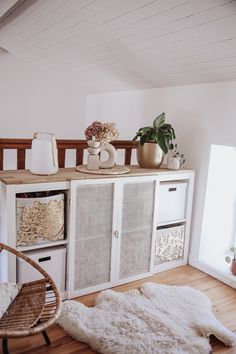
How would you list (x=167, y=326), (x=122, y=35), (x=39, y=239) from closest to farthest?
(x=167, y=326), (x=39, y=239), (x=122, y=35)

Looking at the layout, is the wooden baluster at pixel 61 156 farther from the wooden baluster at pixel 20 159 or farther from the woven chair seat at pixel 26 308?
the woven chair seat at pixel 26 308

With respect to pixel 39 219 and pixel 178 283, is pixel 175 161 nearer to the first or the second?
pixel 178 283

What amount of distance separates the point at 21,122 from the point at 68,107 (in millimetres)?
722

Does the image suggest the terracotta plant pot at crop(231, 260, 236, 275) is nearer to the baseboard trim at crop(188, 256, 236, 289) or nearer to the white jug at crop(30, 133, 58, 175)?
the baseboard trim at crop(188, 256, 236, 289)

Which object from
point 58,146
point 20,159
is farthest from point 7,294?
point 58,146

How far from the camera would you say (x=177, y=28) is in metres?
2.08

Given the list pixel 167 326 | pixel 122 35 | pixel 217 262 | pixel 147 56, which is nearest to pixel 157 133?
pixel 147 56

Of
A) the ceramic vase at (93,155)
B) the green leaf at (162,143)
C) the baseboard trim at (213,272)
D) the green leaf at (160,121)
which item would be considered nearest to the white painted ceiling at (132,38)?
the green leaf at (160,121)

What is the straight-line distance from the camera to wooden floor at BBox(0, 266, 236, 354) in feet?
6.09

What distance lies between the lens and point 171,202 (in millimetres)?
2855

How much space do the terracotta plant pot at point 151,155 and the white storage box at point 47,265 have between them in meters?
1.07

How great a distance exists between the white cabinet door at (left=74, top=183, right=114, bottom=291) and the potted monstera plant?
1.91 feet

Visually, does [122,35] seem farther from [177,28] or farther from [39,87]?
[39,87]

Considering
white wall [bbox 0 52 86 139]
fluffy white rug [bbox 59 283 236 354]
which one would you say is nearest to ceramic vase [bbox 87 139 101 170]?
fluffy white rug [bbox 59 283 236 354]
